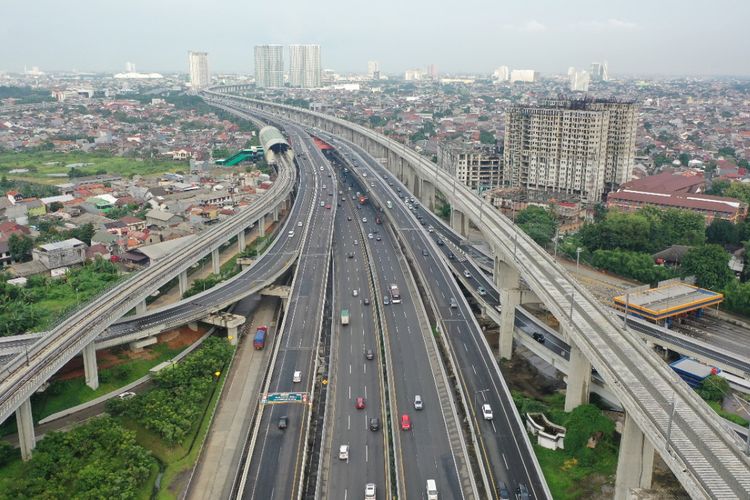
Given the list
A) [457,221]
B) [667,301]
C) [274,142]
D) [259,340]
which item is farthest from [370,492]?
[274,142]

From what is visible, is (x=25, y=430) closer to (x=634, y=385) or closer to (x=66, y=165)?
(x=634, y=385)

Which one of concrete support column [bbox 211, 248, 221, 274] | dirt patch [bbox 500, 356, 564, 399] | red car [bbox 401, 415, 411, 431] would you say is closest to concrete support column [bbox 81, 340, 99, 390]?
red car [bbox 401, 415, 411, 431]

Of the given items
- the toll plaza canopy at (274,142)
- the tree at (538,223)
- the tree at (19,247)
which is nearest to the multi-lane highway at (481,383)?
Result: the tree at (538,223)

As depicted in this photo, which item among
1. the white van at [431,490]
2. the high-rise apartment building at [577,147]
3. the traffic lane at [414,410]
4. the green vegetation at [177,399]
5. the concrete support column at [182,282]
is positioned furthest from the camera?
the high-rise apartment building at [577,147]

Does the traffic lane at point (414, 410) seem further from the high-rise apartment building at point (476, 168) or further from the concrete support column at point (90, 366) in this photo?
the high-rise apartment building at point (476, 168)

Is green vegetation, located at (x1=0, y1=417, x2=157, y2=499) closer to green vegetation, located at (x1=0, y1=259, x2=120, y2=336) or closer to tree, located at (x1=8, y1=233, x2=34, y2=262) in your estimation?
green vegetation, located at (x1=0, y1=259, x2=120, y2=336)
